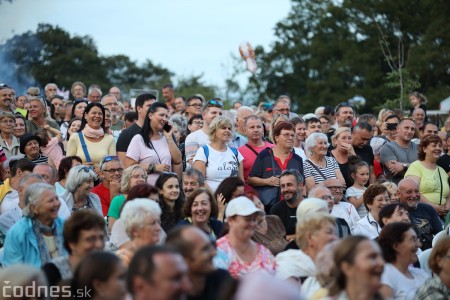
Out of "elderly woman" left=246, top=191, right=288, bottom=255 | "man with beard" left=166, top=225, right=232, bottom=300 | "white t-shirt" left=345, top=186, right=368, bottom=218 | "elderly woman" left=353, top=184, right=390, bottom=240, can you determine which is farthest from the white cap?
"white t-shirt" left=345, top=186, right=368, bottom=218

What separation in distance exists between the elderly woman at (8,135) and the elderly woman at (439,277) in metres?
6.44

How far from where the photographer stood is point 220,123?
12758 millimetres

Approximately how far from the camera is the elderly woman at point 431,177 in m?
14.0

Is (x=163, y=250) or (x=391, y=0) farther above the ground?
(x=391, y=0)

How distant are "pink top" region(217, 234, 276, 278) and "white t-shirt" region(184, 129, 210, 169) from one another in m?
4.31

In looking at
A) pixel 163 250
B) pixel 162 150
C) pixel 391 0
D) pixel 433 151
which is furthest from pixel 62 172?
pixel 391 0

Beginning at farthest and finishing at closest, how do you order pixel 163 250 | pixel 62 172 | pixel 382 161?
pixel 382 161 < pixel 62 172 < pixel 163 250

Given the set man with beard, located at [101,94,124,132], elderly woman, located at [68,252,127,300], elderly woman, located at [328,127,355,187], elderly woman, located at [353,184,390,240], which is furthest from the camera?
man with beard, located at [101,94,124,132]

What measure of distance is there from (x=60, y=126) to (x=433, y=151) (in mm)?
6147

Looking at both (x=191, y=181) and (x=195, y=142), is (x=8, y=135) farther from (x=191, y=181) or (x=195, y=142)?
(x=191, y=181)

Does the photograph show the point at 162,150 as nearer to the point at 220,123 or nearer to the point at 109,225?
the point at 220,123

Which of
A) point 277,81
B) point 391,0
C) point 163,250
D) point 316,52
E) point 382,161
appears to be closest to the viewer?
point 163,250

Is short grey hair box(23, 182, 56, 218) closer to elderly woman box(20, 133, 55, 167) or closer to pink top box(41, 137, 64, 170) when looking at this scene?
elderly woman box(20, 133, 55, 167)

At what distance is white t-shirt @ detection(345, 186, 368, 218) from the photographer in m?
13.3
